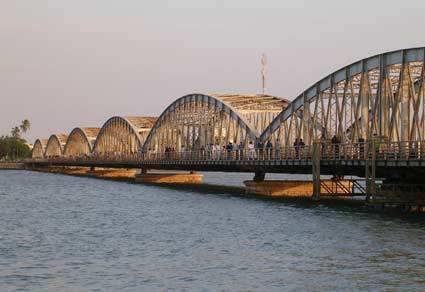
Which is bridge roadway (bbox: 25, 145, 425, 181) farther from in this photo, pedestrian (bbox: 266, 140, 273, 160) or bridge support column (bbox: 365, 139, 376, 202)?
pedestrian (bbox: 266, 140, 273, 160)

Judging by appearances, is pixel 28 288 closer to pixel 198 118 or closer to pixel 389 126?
pixel 389 126

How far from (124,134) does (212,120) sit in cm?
6467

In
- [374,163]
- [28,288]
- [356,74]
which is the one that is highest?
[356,74]

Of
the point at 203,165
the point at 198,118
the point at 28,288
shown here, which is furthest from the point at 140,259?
the point at 198,118

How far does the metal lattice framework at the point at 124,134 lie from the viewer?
165 m

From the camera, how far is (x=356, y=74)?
70.1 metres

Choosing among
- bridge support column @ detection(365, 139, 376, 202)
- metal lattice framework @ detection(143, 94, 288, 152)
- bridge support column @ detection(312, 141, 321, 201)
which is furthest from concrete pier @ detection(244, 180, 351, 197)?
bridge support column @ detection(365, 139, 376, 202)

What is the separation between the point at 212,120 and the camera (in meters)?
112

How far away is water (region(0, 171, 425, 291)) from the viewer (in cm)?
3225

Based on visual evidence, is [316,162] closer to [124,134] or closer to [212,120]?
[212,120]

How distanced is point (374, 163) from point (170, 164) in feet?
177

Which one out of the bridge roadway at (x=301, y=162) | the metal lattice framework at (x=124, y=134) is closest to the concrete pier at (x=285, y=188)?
the bridge roadway at (x=301, y=162)

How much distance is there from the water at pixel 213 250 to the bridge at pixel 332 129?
4030 millimetres

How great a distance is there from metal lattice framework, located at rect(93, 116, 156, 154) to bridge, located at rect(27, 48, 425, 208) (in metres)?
40.4
